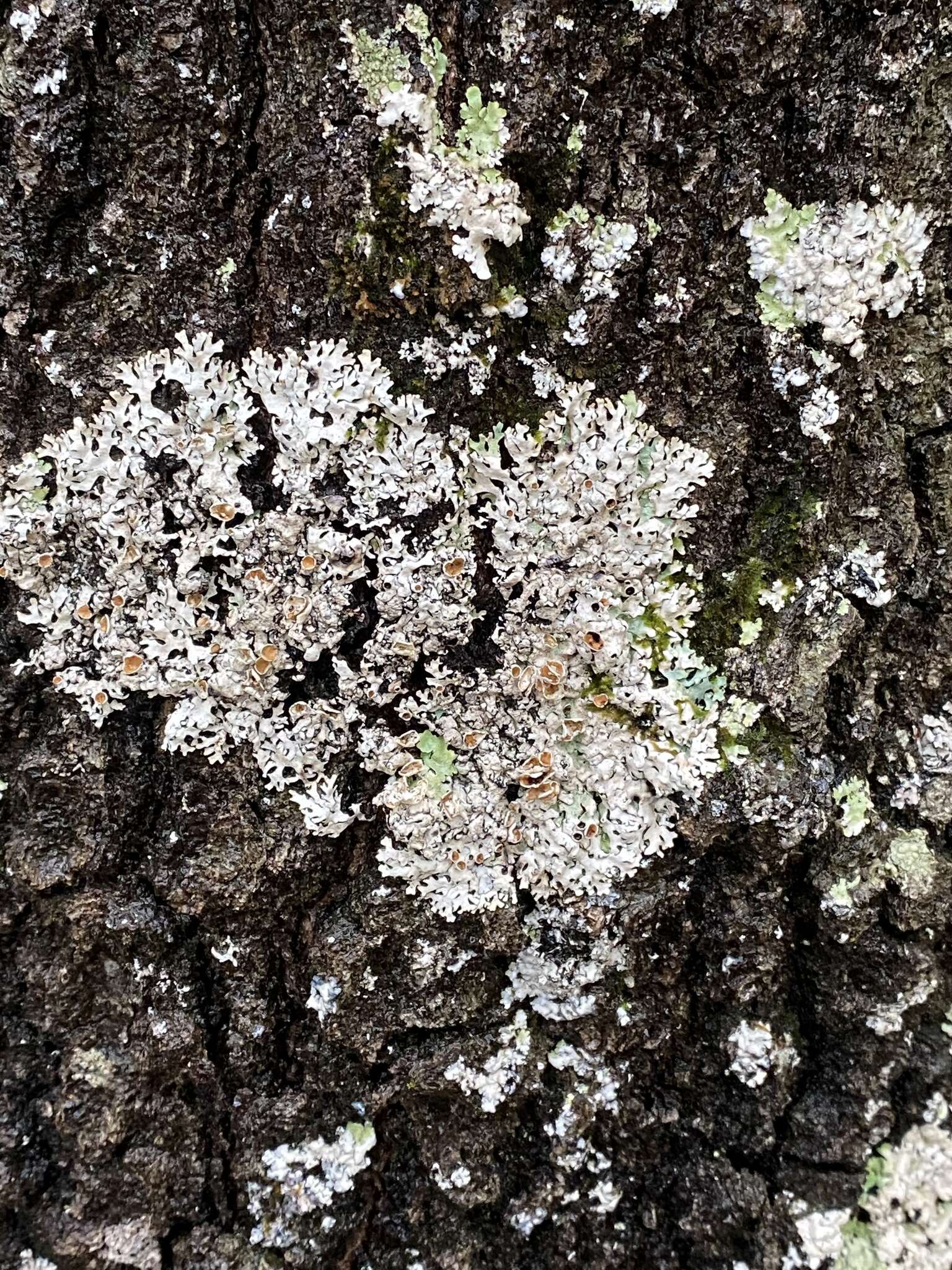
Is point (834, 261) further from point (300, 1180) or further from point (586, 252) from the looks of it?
point (300, 1180)

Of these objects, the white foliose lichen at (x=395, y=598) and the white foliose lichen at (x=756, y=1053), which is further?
the white foliose lichen at (x=756, y=1053)

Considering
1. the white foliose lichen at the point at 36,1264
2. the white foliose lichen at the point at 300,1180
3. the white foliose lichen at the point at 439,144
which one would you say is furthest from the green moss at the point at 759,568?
the white foliose lichen at the point at 36,1264

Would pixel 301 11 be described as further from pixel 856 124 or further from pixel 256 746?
pixel 256 746

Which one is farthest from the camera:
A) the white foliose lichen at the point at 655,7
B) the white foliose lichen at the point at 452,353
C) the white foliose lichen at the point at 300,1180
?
the white foliose lichen at the point at 300,1180

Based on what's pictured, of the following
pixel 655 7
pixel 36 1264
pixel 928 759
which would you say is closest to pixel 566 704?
pixel 928 759

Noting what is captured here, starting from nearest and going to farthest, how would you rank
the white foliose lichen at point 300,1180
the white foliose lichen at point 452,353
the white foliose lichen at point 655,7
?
1. the white foliose lichen at point 655,7
2. the white foliose lichen at point 452,353
3. the white foliose lichen at point 300,1180

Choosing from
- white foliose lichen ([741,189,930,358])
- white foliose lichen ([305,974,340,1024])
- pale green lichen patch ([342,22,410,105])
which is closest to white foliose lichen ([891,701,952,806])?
white foliose lichen ([741,189,930,358])

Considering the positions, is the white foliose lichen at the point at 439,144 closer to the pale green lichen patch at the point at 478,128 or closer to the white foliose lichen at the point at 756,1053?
the pale green lichen patch at the point at 478,128

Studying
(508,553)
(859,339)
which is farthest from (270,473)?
(859,339)
